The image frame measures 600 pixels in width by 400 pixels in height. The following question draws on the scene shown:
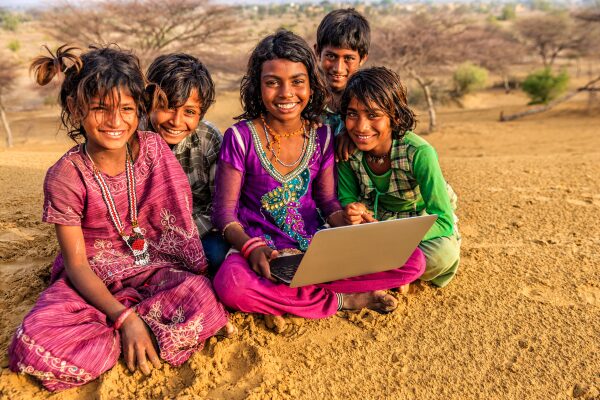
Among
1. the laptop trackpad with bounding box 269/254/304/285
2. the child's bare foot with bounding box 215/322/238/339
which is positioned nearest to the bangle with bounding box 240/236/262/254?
the laptop trackpad with bounding box 269/254/304/285

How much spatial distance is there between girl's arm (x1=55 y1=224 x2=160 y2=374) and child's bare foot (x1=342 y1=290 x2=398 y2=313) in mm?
1007

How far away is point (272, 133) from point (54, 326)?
1416 millimetres

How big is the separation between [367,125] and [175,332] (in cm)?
142

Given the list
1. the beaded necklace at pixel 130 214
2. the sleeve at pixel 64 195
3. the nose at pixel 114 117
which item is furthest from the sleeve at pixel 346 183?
the sleeve at pixel 64 195

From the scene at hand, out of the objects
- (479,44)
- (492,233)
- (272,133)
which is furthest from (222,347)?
(479,44)

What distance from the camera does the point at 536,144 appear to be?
11281 mm

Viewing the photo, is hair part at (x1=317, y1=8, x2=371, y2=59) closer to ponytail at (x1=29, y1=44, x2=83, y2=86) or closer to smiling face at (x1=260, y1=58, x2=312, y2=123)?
smiling face at (x1=260, y1=58, x2=312, y2=123)

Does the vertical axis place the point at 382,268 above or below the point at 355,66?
below

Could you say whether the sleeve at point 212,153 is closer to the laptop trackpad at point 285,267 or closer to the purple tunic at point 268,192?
the purple tunic at point 268,192

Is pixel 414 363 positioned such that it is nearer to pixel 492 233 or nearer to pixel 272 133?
pixel 272 133

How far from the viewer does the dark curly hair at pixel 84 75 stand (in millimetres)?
2248

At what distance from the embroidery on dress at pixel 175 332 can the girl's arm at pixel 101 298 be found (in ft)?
0.15

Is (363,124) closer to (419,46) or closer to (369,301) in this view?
(369,301)

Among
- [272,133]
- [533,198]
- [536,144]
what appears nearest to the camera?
[272,133]
